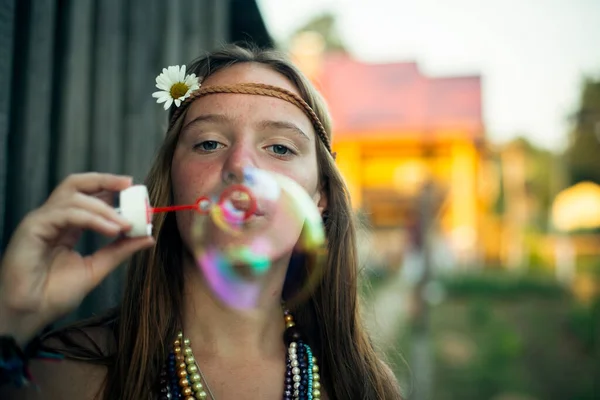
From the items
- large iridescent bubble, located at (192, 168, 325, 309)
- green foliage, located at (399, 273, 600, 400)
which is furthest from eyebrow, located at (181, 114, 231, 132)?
green foliage, located at (399, 273, 600, 400)

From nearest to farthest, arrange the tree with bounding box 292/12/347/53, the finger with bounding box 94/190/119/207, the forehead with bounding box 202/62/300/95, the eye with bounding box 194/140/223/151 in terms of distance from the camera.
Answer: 1. the finger with bounding box 94/190/119/207
2. the eye with bounding box 194/140/223/151
3. the forehead with bounding box 202/62/300/95
4. the tree with bounding box 292/12/347/53

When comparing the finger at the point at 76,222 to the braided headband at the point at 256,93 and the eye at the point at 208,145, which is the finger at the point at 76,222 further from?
the braided headband at the point at 256,93

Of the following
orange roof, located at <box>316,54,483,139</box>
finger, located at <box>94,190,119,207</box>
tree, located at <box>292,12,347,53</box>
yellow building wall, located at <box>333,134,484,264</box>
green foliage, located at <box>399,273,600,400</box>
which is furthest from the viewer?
tree, located at <box>292,12,347,53</box>

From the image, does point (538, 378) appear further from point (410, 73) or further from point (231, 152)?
point (410, 73)

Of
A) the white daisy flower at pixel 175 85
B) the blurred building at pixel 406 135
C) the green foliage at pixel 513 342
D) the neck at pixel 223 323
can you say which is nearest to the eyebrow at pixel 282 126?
the white daisy flower at pixel 175 85

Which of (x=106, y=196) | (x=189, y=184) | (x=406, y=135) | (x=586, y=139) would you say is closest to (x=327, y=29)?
(x=586, y=139)

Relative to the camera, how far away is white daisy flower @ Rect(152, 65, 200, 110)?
1636 mm

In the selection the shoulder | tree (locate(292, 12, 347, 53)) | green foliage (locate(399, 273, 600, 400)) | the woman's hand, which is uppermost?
tree (locate(292, 12, 347, 53))

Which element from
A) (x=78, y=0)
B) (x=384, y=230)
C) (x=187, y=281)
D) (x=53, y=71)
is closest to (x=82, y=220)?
(x=187, y=281)

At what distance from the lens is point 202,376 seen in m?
1.53

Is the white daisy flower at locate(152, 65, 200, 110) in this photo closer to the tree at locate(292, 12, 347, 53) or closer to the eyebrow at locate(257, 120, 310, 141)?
the eyebrow at locate(257, 120, 310, 141)

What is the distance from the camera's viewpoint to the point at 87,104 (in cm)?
202

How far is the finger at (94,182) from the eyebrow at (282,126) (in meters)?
0.57

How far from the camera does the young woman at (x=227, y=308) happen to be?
4.76 feet
